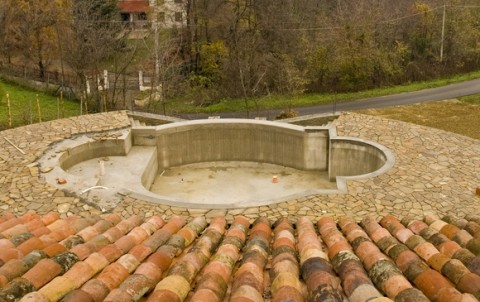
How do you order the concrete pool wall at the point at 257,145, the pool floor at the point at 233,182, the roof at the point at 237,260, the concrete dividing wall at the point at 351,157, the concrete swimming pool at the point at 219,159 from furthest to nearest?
the concrete pool wall at the point at 257,145
the concrete dividing wall at the point at 351,157
the pool floor at the point at 233,182
the concrete swimming pool at the point at 219,159
the roof at the point at 237,260

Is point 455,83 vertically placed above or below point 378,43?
below

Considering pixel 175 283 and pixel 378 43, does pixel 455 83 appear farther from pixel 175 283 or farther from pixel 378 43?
pixel 175 283

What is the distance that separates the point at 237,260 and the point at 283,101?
82.7 feet

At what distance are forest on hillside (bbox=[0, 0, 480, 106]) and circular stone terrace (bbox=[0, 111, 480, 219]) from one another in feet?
49.8

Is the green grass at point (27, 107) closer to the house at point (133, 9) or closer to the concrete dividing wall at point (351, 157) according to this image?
the concrete dividing wall at point (351, 157)

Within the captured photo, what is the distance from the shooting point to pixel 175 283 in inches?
197

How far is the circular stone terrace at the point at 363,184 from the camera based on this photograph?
10492 mm

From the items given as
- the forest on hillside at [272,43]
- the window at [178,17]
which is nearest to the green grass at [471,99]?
the forest on hillside at [272,43]

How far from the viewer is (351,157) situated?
14906 millimetres

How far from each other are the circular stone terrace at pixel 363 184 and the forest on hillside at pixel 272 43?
15175 mm

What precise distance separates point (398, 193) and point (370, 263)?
6.12 metres

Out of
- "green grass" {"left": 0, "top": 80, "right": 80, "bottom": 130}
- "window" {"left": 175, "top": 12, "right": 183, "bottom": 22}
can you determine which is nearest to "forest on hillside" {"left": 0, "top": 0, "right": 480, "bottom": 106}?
"window" {"left": 175, "top": 12, "right": 183, "bottom": 22}

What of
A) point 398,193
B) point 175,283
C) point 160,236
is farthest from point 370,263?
point 398,193

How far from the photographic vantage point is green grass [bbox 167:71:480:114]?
98.9ft
